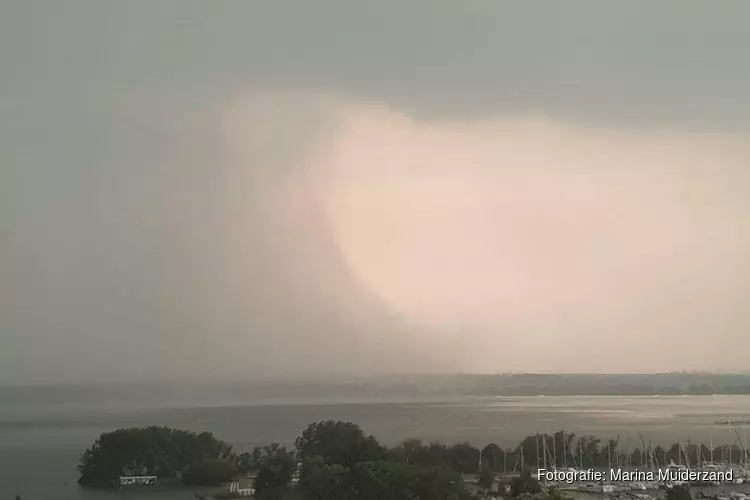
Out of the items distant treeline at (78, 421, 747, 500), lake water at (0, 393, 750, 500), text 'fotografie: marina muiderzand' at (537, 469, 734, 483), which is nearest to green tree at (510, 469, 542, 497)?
distant treeline at (78, 421, 747, 500)

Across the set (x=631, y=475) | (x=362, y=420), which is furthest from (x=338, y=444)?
(x=631, y=475)

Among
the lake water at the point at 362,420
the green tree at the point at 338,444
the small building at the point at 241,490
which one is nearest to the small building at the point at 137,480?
the lake water at the point at 362,420

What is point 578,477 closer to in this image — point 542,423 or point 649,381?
point 542,423

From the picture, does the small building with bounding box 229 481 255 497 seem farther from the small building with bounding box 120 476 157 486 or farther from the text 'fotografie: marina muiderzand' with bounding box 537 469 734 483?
the text 'fotografie: marina muiderzand' with bounding box 537 469 734 483

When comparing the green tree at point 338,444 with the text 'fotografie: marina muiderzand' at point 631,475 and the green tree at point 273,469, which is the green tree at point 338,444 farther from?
the text 'fotografie: marina muiderzand' at point 631,475

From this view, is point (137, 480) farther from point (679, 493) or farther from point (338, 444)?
point (679, 493)

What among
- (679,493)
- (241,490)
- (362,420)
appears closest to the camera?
(241,490)

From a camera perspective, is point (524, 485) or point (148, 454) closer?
point (524, 485)

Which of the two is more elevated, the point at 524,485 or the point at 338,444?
the point at 338,444

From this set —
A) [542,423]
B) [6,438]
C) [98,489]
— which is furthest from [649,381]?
[6,438]
